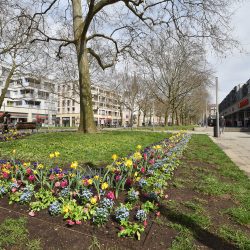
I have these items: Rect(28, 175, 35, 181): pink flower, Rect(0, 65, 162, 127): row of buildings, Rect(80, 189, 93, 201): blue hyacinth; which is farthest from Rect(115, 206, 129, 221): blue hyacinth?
Rect(0, 65, 162, 127): row of buildings

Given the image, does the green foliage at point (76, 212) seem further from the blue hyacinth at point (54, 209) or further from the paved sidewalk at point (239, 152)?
the paved sidewalk at point (239, 152)

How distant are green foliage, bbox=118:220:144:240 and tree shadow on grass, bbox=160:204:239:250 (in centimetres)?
53

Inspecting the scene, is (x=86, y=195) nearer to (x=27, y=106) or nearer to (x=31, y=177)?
(x=31, y=177)

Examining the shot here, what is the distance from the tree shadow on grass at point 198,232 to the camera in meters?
2.69

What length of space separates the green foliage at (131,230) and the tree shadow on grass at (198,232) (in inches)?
21.0

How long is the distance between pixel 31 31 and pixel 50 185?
12400 mm

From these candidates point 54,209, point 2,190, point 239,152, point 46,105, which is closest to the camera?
point 54,209

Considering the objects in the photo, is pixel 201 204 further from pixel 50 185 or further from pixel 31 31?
pixel 31 31

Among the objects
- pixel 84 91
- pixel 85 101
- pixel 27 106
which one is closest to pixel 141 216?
pixel 85 101

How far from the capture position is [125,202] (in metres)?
3.54

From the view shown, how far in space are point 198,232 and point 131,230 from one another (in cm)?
78

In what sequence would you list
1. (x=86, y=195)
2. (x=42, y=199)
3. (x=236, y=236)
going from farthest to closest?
(x=42, y=199)
(x=86, y=195)
(x=236, y=236)

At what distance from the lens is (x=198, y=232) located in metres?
2.91

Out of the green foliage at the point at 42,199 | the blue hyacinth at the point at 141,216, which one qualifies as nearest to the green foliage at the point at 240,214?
the blue hyacinth at the point at 141,216
